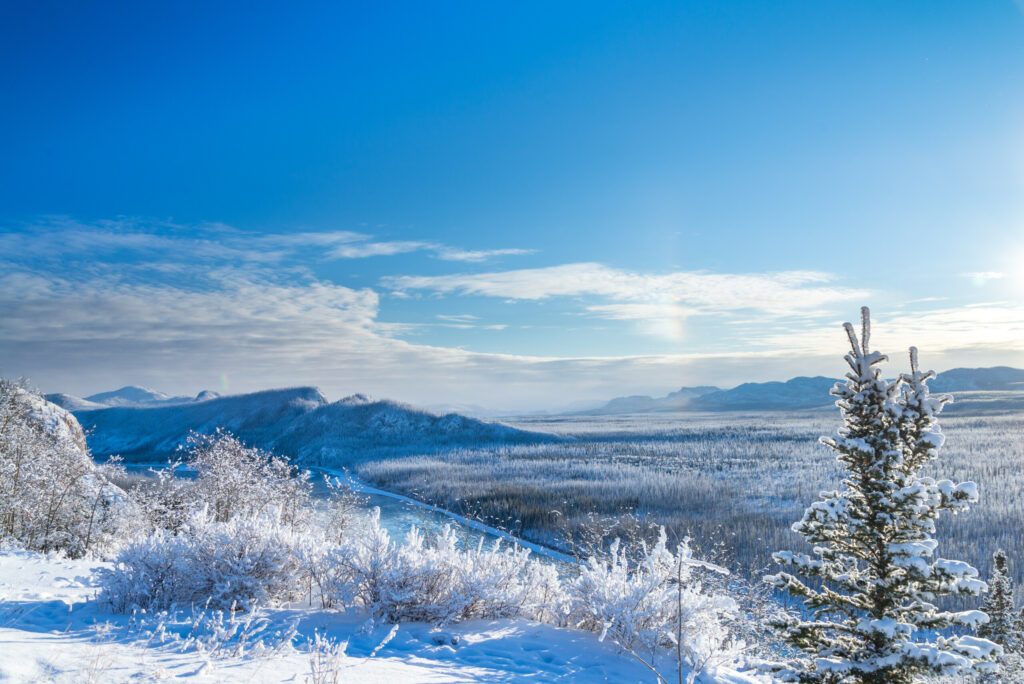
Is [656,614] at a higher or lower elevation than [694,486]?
higher

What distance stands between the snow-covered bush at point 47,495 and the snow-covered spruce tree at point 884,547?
51.5ft

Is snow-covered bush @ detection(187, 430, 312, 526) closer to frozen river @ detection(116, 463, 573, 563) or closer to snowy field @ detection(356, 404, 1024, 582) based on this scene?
frozen river @ detection(116, 463, 573, 563)

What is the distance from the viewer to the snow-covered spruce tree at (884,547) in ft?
14.7

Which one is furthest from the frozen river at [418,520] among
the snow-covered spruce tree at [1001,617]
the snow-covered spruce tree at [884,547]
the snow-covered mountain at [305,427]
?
the snow-covered mountain at [305,427]

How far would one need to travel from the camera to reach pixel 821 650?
486cm

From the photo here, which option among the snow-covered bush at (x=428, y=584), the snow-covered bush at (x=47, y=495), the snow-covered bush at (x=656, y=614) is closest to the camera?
the snow-covered bush at (x=656, y=614)

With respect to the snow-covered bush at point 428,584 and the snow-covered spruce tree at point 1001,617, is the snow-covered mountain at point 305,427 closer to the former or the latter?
the snow-covered bush at point 428,584

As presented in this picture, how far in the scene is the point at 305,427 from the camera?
75.5 meters

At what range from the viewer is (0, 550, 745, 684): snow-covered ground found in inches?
173

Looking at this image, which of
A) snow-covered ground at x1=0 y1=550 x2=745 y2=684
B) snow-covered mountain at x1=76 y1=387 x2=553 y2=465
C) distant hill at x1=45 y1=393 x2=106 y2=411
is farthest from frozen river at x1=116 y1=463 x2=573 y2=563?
distant hill at x1=45 y1=393 x2=106 y2=411

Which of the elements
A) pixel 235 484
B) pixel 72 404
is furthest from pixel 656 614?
pixel 72 404

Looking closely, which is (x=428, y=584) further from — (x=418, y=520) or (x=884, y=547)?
(x=418, y=520)

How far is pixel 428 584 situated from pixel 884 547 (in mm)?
4754

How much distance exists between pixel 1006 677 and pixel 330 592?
9764 mm
